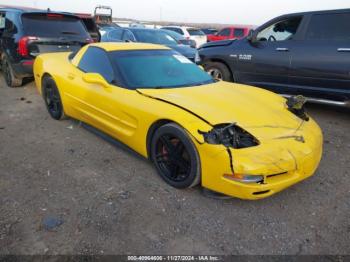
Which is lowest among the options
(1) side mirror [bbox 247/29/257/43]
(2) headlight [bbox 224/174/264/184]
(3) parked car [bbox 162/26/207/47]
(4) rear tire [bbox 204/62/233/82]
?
(3) parked car [bbox 162/26/207/47]

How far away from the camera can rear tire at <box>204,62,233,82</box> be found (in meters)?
6.64

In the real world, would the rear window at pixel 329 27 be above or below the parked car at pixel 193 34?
above

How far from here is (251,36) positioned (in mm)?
6289

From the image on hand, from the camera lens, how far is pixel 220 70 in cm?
673

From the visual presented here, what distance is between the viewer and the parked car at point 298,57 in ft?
17.1

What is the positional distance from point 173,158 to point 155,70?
132 centimetres

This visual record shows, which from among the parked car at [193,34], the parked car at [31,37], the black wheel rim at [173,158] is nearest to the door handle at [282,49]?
the black wheel rim at [173,158]

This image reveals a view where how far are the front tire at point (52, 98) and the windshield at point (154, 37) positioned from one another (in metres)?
5.11

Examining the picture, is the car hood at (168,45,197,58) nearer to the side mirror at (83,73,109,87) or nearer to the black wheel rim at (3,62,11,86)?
the black wheel rim at (3,62,11,86)

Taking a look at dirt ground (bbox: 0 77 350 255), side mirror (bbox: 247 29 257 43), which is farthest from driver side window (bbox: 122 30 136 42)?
dirt ground (bbox: 0 77 350 255)

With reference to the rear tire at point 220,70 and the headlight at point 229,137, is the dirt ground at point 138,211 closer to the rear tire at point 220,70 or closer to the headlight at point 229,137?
the headlight at point 229,137

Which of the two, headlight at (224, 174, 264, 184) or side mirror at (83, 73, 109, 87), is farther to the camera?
side mirror at (83, 73, 109, 87)

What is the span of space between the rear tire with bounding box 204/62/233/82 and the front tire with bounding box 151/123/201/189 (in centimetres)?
355

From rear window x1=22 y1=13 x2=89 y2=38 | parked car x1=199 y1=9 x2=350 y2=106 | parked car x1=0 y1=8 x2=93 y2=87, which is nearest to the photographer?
parked car x1=199 y1=9 x2=350 y2=106
